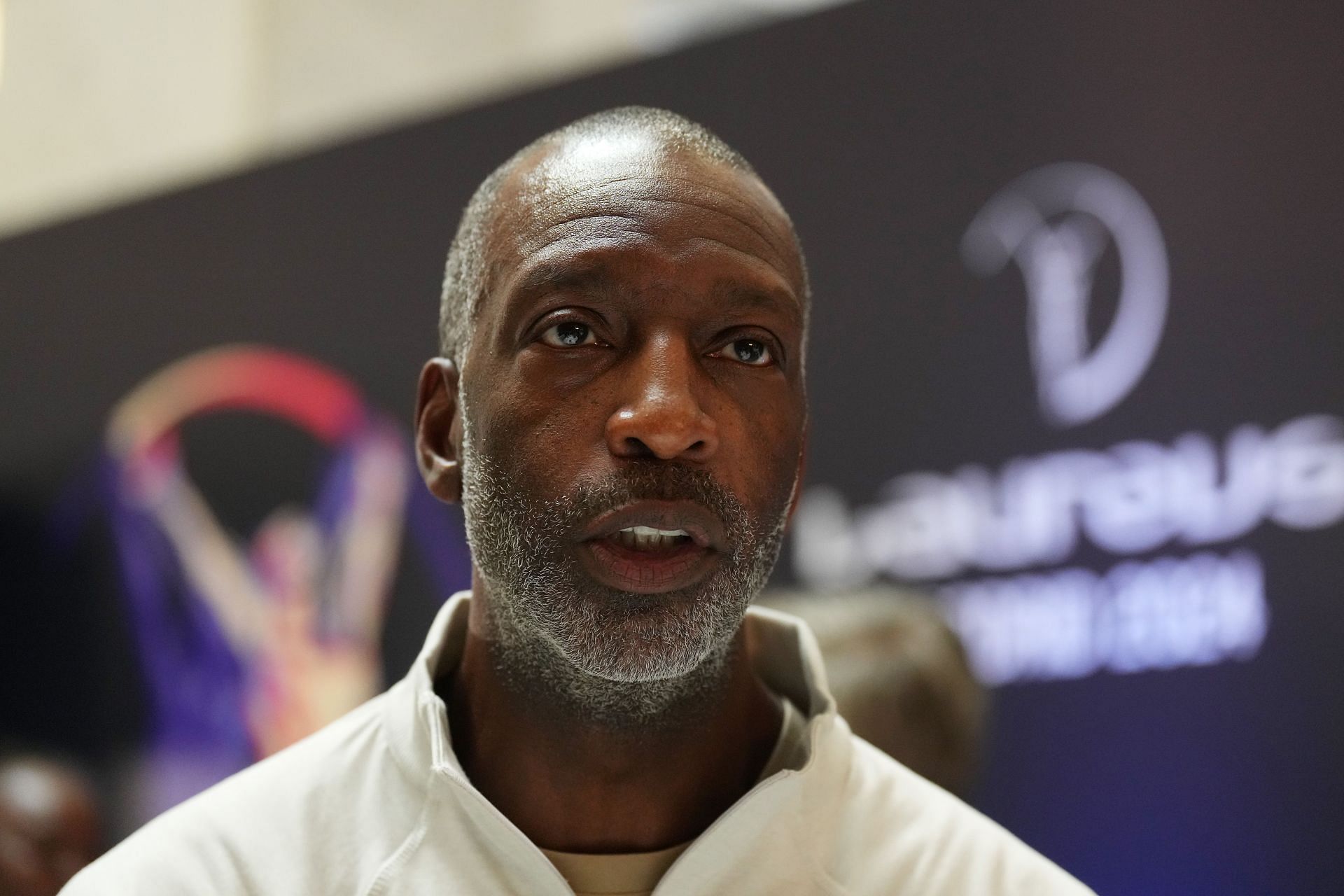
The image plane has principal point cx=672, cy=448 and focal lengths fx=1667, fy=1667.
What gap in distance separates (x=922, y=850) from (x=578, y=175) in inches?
29.6

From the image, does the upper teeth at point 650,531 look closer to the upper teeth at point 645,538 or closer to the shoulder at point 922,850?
the upper teeth at point 645,538

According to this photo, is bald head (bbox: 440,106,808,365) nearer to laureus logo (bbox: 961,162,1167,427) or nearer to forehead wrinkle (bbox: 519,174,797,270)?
forehead wrinkle (bbox: 519,174,797,270)

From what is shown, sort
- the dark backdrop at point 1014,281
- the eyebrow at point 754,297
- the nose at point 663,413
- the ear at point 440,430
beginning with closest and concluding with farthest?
the nose at point 663,413
the eyebrow at point 754,297
the ear at point 440,430
the dark backdrop at point 1014,281

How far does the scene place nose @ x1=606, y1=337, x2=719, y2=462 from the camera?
1.50 meters

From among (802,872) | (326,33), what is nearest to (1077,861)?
(802,872)

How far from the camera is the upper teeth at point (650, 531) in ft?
5.03

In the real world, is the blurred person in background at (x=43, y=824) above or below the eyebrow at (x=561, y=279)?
below

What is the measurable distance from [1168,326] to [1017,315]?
0.34m

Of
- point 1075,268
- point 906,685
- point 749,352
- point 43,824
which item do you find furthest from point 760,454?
point 43,824

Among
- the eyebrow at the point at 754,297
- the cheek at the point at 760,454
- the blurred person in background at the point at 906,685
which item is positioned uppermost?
the eyebrow at the point at 754,297

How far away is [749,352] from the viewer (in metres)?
1.65

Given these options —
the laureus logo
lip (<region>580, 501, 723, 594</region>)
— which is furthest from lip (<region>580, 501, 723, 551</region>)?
the laureus logo

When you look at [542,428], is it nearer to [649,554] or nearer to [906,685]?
[649,554]

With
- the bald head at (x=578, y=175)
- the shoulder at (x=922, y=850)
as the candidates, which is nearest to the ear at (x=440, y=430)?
the bald head at (x=578, y=175)
